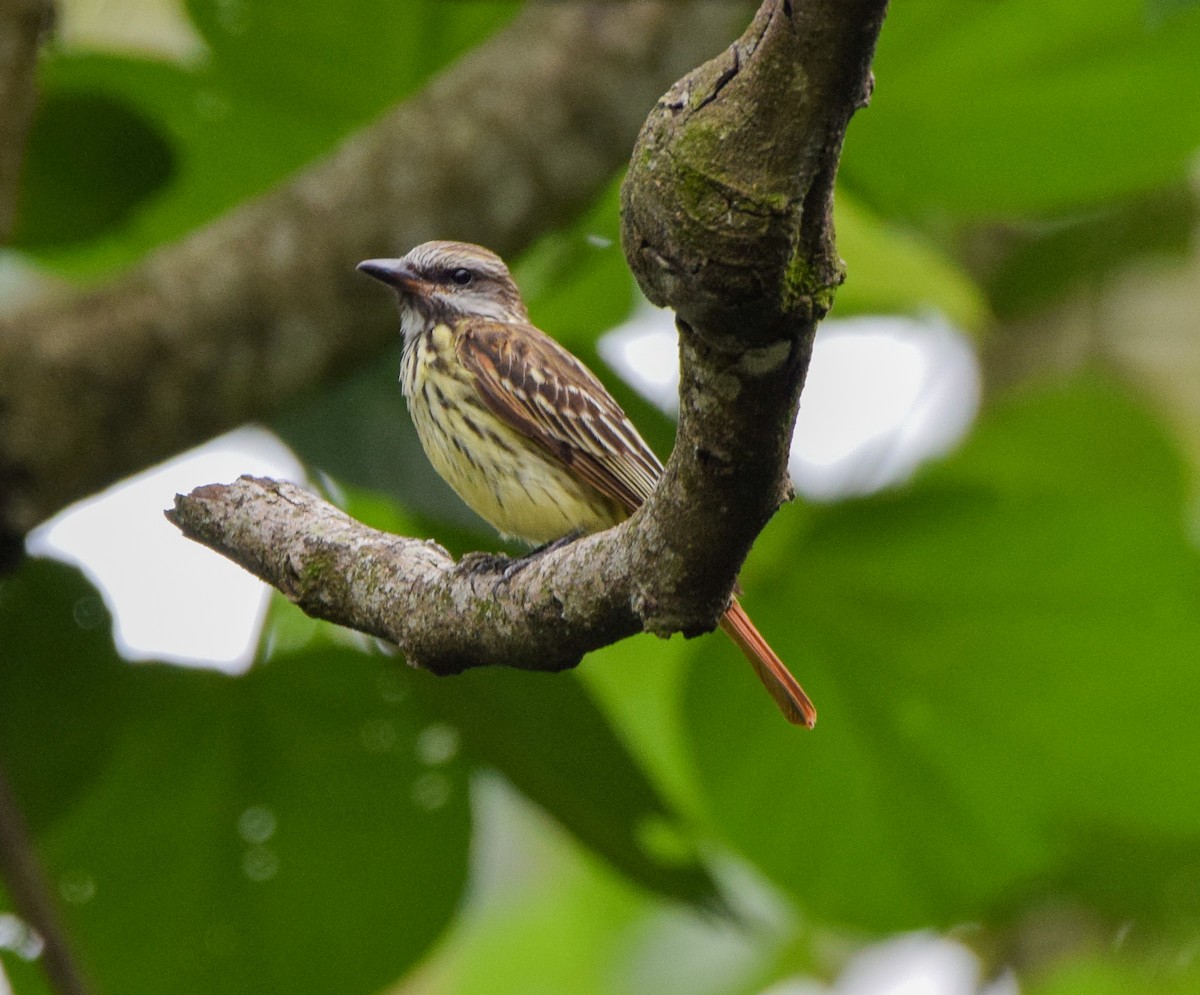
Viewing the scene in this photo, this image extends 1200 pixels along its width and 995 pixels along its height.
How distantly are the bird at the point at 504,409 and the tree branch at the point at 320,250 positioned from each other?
0.61ft

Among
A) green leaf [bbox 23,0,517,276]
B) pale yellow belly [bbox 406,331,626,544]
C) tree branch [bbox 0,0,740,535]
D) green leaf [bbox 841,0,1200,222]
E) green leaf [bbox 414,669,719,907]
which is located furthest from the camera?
green leaf [bbox 841,0,1200,222]

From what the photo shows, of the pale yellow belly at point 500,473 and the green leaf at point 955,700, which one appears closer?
the pale yellow belly at point 500,473

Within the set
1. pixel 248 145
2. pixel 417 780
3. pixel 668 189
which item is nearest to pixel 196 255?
pixel 248 145

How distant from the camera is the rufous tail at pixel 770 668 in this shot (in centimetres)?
294

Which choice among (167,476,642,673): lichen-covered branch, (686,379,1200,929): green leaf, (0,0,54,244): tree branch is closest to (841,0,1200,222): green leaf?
(686,379,1200,929): green leaf

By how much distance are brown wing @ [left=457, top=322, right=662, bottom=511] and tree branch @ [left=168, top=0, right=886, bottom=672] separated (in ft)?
4.01

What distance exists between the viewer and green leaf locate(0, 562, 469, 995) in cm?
420

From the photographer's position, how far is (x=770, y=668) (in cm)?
300

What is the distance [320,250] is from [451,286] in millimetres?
359

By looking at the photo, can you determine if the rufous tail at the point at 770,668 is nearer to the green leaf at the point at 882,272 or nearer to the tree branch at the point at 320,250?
the tree branch at the point at 320,250

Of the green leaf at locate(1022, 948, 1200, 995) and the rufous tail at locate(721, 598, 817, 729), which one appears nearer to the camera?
the rufous tail at locate(721, 598, 817, 729)

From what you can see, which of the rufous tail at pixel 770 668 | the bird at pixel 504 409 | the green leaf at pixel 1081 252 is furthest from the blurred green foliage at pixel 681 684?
the rufous tail at pixel 770 668

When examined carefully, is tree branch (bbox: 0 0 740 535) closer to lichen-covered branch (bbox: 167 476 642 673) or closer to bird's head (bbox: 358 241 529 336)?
bird's head (bbox: 358 241 529 336)

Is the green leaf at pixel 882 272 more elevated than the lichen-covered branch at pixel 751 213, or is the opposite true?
the lichen-covered branch at pixel 751 213
